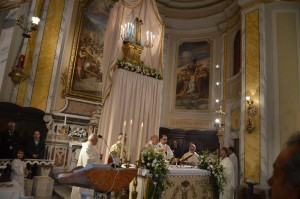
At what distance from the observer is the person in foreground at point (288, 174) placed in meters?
1.11

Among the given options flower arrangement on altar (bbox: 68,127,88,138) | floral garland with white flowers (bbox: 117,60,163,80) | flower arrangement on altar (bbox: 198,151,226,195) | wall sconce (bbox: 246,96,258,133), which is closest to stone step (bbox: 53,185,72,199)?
flower arrangement on altar (bbox: 68,127,88,138)

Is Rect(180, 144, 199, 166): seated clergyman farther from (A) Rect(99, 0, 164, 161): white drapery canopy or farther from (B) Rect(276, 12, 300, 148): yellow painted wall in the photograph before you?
(B) Rect(276, 12, 300, 148): yellow painted wall

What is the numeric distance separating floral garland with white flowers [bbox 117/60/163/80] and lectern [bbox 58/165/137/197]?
4597 mm

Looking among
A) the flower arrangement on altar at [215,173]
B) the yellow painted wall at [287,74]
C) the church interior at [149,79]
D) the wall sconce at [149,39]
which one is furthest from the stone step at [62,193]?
the yellow painted wall at [287,74]

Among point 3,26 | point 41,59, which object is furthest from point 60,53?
point 3,26

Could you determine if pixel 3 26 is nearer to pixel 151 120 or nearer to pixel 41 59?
pixel 151 120

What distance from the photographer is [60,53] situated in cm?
985

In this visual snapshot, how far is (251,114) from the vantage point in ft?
29.6

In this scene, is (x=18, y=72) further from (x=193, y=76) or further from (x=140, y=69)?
(x=193, y=76)

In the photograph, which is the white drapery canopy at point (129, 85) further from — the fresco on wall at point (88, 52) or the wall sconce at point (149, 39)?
the fresco on wall at point (88, 52)

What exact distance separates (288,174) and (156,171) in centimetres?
355

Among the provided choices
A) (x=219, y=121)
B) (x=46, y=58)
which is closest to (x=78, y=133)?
(x=46, y=58)

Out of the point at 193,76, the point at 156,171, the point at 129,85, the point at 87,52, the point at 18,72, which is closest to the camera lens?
the point at 156,171

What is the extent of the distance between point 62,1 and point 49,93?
3.96 metres
